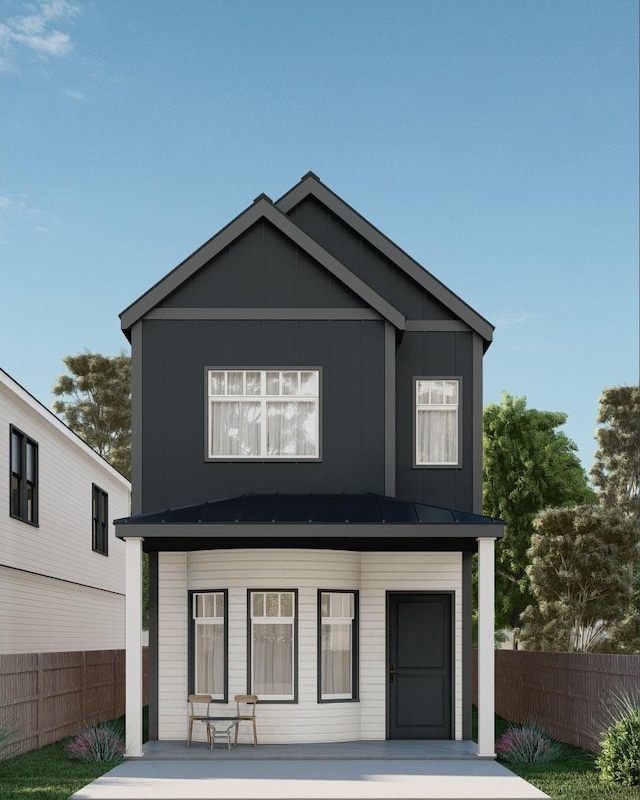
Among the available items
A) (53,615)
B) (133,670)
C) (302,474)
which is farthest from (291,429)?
(53,615)

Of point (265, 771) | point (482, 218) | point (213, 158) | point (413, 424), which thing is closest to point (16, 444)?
point (413, 424)

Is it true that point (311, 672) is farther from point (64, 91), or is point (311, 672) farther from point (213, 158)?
point (64, 91)

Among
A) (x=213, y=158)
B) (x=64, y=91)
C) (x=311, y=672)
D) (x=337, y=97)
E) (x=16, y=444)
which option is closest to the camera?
(x=311, y=672)

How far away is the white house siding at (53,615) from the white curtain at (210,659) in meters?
5.94

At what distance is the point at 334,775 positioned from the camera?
1678cm

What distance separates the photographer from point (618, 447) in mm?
54781

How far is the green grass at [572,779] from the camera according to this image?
604 inches

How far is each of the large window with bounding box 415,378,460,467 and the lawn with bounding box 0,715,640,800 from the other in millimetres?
5318

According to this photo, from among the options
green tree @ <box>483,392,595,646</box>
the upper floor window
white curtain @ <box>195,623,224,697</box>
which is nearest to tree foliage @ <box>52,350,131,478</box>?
green tree @ <box>483,392,595,646</box>

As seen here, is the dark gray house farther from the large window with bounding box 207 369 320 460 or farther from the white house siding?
the white house siding

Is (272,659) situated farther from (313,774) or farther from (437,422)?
(437,422)

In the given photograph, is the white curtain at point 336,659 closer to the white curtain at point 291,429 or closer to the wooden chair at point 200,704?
the wooden chair at point 200,704

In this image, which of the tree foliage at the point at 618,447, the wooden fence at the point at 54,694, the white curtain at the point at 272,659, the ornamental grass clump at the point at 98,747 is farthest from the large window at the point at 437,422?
the tree foliage at the point at 618,447

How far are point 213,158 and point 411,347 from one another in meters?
24.9
